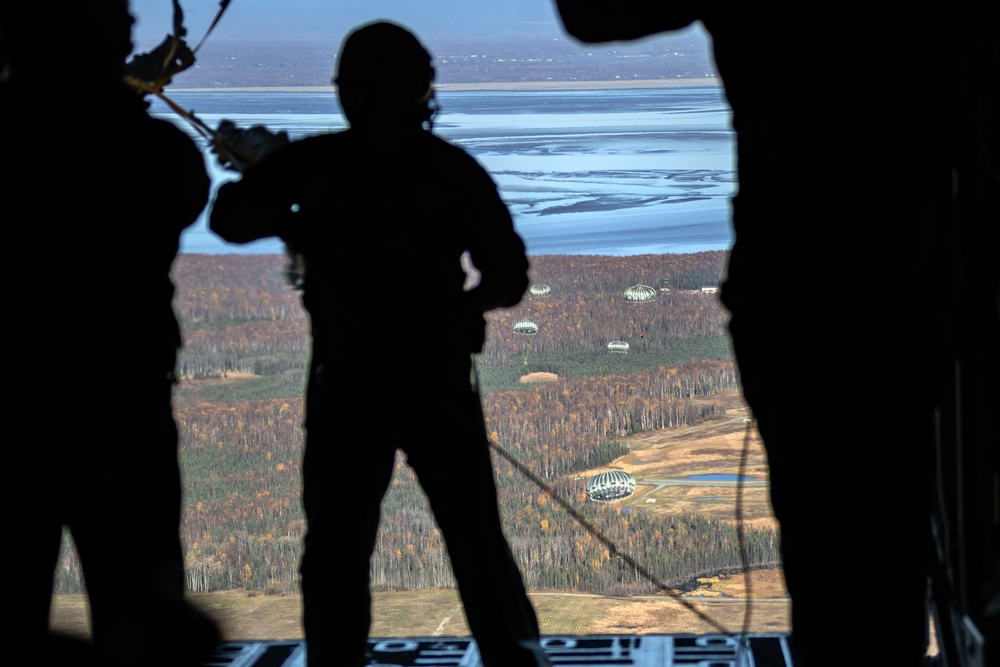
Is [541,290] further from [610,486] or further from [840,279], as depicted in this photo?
[840,279]

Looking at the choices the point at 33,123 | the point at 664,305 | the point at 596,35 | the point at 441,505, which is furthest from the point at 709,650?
the point at 664,305

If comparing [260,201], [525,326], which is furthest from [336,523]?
[525,326]

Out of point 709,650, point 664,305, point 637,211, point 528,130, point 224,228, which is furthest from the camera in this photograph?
point 664,305

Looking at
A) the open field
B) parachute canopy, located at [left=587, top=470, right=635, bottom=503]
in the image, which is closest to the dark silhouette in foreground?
the open field

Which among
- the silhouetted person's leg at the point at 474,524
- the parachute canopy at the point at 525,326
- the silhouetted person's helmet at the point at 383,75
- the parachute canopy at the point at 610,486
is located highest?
the silhouetted person's helmet at the point at 383,75

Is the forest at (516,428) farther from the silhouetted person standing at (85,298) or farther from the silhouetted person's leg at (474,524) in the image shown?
the silhouetted person's leg at (474,524)

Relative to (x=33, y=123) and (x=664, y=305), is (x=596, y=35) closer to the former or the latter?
(x=33, y=123)

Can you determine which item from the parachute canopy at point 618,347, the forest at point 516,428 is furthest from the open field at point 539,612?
the parachute canopy at point 618,347
